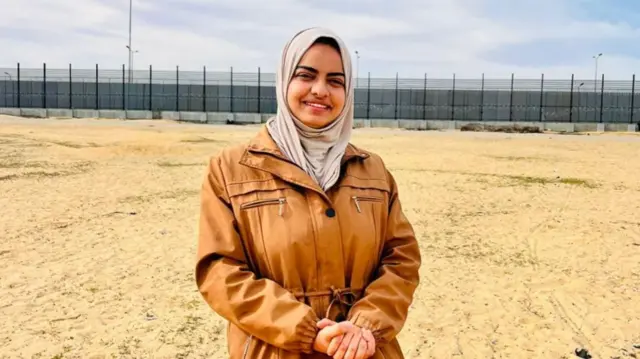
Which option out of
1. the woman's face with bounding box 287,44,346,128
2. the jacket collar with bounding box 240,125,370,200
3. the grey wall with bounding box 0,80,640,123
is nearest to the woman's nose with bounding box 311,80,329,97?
the woman's face with bounding box 287,44,346,128

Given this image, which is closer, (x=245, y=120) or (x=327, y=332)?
(x=327, y=332)

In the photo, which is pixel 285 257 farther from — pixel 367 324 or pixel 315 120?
pixel 315 120

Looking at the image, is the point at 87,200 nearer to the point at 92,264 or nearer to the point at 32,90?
the point at 92,264

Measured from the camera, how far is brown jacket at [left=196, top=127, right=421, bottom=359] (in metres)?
1.97

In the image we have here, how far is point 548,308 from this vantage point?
20.8 ft

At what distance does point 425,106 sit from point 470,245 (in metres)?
33.5

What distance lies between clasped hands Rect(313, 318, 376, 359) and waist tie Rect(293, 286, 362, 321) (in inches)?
3.3

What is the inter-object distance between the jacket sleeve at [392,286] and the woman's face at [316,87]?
394 millimetres

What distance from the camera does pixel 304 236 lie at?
6.52ft

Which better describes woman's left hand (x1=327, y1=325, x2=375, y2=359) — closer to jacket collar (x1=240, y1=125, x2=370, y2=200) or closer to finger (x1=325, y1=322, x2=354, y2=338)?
finger (x1=325, y1=322, x2=354, y2=338)

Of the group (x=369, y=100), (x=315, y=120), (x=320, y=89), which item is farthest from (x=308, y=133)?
(x=369, y=100)

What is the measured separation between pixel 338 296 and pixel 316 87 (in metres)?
0.68

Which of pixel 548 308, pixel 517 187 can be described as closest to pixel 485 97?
pixel 517 187

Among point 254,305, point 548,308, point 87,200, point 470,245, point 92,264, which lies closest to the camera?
point 254,305
